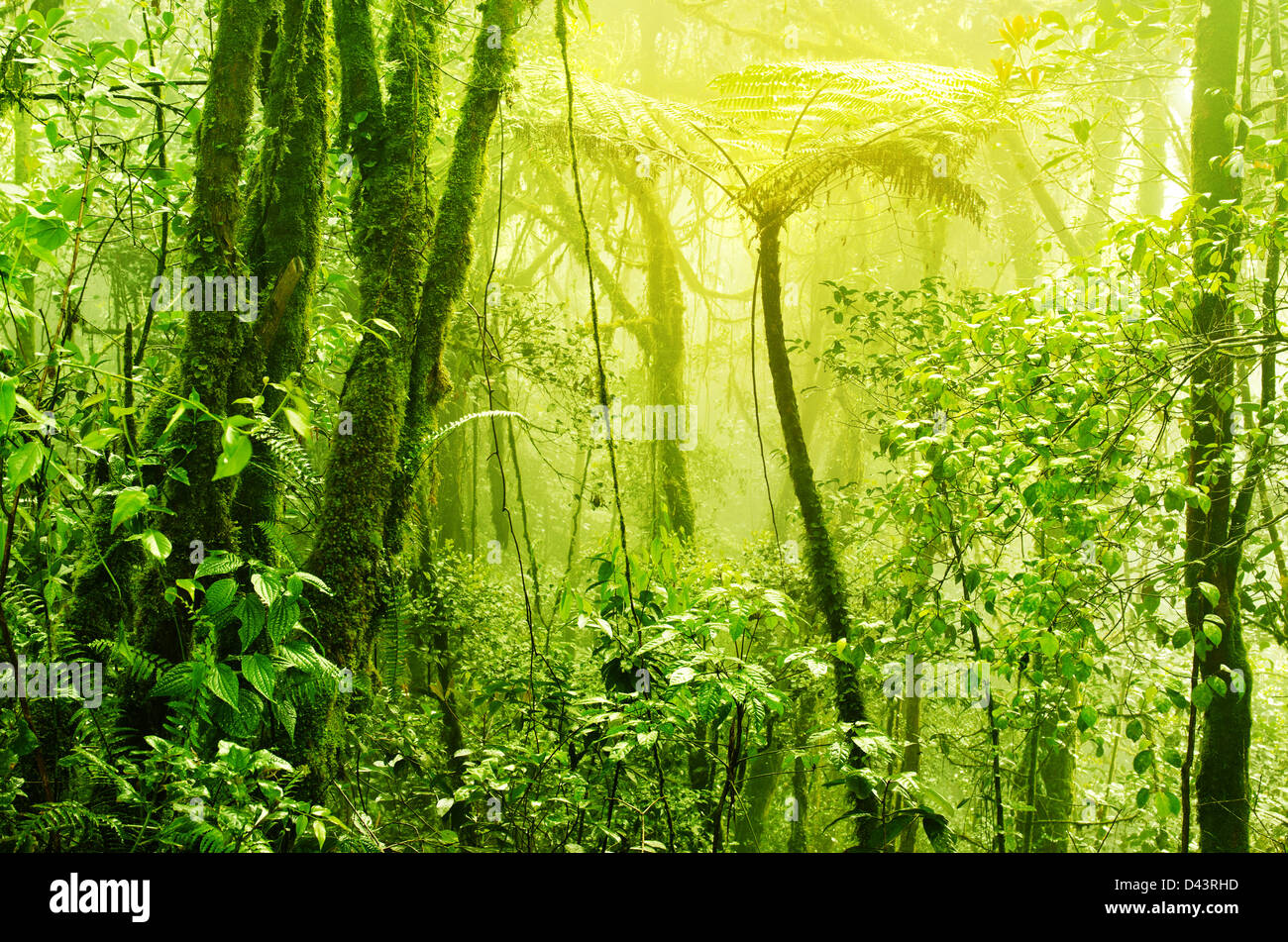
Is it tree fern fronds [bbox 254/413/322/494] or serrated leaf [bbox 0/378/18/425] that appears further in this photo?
tree fern fronds [bbox 254/413/322/494]

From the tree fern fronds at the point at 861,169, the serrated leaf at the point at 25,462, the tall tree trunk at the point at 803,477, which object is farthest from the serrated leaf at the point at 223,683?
the tree fern fronds at the point at 861,169

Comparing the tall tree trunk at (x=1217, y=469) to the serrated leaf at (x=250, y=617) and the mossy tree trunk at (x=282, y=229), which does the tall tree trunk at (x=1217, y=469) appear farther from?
the mossy tree trunk at (x=282, y=229)

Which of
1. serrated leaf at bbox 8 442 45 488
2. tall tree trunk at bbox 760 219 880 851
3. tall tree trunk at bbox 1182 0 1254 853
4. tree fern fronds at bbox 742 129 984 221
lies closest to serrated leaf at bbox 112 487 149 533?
serrated leaf at bbox 8 442 45 488

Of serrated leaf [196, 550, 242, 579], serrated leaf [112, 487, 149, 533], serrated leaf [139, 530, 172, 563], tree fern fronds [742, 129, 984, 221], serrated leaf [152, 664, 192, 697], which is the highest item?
tree fern fronds [742, 129, 984, 221]

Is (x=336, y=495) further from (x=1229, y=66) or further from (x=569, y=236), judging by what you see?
(x=569, y=236)

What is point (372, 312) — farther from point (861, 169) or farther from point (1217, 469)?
point (1217, 469)

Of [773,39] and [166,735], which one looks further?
[773,39]

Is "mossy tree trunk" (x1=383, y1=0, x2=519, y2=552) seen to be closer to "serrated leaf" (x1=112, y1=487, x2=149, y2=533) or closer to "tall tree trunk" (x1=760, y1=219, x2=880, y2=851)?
"serrated leaf" (x1=112, y1=487, x2=149, y2=533)
